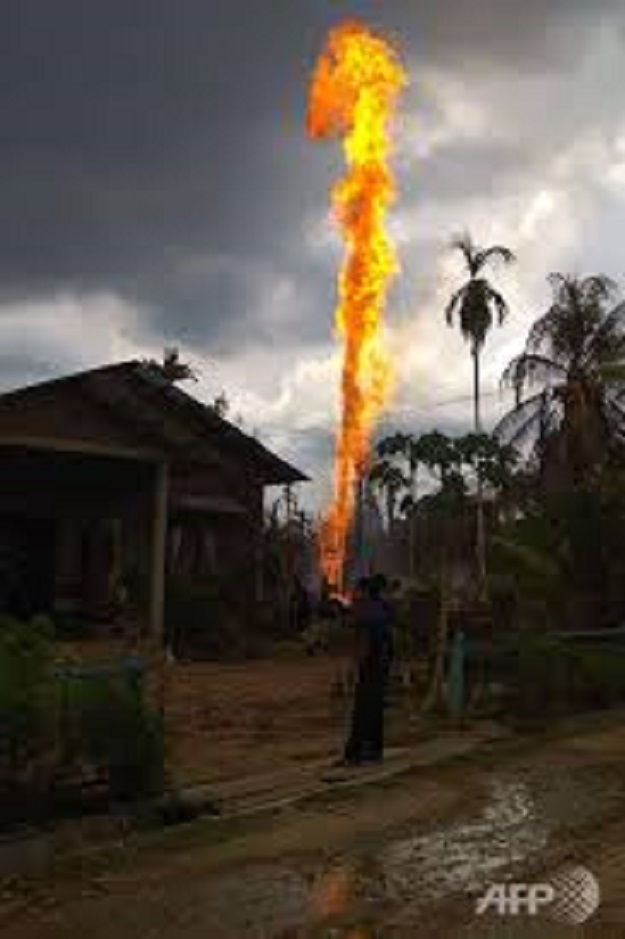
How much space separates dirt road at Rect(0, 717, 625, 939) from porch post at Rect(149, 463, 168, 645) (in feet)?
36.9

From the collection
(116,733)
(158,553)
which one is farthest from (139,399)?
(116,733)

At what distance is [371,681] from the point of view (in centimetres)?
1263

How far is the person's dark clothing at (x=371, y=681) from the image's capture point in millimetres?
12453

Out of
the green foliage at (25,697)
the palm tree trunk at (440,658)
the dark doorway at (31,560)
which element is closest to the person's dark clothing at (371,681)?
the palm tree trunk at (440,658)

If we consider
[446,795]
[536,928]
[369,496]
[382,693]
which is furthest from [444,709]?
[369,496]

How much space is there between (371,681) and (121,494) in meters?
13.9

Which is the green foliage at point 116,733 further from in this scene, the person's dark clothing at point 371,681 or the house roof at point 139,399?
the house roof at point 139,399

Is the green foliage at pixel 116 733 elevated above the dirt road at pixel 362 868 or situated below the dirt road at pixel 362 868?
above

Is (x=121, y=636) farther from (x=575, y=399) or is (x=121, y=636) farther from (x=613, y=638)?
(x=575, y=399)

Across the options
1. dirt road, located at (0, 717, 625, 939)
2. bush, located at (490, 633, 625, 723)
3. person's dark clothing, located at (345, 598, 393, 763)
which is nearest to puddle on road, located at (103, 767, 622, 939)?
dirt road, located at (0, 717, 625, 939)

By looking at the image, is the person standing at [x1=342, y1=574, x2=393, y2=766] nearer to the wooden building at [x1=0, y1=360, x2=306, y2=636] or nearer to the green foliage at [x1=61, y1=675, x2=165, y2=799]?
the green foliage at [x1=61, y1=675, x2=165, y2=799]

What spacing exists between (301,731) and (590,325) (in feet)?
70.0

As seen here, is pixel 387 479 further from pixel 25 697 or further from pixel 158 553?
pixel 25 697

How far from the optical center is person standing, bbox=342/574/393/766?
12.5 m
